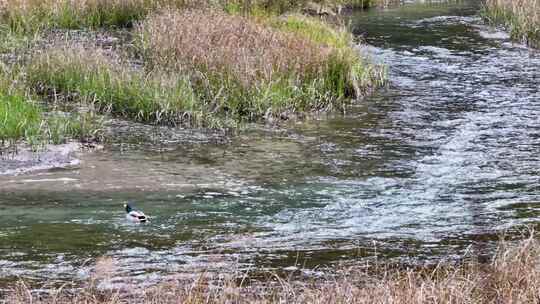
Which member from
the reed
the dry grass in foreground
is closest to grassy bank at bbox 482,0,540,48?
the reed

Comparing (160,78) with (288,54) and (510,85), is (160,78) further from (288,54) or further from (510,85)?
(510,85)

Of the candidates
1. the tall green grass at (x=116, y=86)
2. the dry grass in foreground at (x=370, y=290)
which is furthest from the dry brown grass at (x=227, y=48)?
the dry grass in foreground at (x=370, y=290)

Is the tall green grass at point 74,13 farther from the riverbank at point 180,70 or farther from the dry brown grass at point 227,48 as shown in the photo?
the dry brown grass at point 227,48

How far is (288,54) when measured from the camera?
53.5 ft

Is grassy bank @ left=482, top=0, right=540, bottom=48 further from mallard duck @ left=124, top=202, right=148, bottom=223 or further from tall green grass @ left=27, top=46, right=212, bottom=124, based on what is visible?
mallard duck @ left=124, top=202, right=148, bottom=223

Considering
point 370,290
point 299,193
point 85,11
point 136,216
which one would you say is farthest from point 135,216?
point 85,11

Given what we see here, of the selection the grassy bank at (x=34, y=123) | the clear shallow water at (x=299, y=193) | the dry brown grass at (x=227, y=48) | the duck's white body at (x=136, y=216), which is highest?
the dry brown grass at (x=227, y=48)

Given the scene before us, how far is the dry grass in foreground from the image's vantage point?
20.6 ft

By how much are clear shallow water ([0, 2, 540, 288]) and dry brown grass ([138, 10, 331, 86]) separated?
123 centimetres

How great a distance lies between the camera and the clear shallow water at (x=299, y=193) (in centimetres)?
846

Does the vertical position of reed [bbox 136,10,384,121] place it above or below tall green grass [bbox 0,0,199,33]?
below

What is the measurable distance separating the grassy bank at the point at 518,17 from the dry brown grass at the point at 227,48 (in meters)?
7.15

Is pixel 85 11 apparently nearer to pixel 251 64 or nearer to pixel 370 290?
pixel 251 64

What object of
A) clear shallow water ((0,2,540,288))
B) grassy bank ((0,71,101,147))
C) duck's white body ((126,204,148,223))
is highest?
grassy bank ((0,71,101,147))
